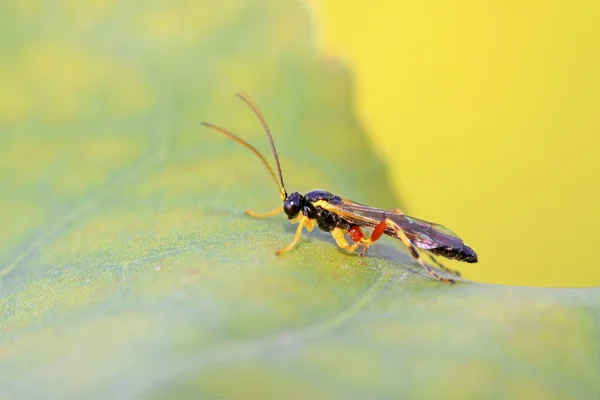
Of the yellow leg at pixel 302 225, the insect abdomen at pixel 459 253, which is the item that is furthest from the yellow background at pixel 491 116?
the yellow leg at pixel 302 225

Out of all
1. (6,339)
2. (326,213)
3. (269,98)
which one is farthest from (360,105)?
(6,339)

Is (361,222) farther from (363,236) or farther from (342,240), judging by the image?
(342,240)

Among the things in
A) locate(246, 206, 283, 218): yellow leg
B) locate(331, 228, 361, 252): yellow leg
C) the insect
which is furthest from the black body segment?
locate(246, 206, 283, 218): yellow leg

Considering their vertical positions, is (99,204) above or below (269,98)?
below

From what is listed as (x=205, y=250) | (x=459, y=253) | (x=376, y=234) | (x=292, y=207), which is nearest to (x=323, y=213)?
(x=292, y=207)

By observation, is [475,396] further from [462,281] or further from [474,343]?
[462,281]

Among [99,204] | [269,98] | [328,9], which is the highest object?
[328,9]

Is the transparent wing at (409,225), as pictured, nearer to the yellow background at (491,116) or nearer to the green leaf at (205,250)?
the green leaf at (205,250)

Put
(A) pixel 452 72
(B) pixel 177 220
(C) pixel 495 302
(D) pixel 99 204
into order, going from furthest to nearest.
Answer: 1. (A) pixel 452 72
2. (D) pixel 99 204
3. (B) pixel 177 220
4. (C) pixel 495 302
